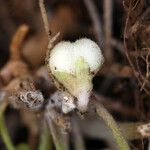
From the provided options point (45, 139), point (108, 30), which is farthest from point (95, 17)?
point (45, 139)

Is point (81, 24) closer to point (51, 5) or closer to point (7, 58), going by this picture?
point (51, 5)

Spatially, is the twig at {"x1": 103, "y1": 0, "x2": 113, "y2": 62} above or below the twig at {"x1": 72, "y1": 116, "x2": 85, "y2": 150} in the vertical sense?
above

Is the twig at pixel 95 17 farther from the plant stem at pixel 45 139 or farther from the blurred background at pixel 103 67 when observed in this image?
the plant stem at pixel 45 139

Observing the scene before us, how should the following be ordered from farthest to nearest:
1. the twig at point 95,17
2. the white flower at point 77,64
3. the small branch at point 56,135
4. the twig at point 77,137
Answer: the twig at point 95,17, the twig at point 77,137, the small branch at point 56,135, the white flower at point 77,64

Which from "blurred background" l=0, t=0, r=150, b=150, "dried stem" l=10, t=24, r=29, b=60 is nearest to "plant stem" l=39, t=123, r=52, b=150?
"blurred background" l=0, t=0, r=150, b=150

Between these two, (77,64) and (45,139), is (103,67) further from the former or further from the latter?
(77,64)

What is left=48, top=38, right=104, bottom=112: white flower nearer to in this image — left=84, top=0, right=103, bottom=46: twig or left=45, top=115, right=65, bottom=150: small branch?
left=45, top=115, right=65, bottom=150: small branch

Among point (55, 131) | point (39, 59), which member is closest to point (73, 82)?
point (55, 131)

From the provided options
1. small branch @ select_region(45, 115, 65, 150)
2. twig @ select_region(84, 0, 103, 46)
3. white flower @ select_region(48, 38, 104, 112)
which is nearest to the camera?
white flower @ select_region(48, 38, 104, 112)

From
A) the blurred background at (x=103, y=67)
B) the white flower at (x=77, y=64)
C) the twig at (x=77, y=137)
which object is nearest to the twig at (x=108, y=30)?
the blurred background at (x=103, y=67)
